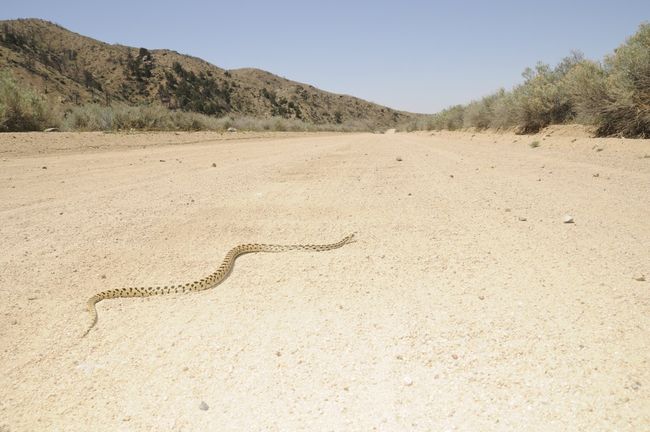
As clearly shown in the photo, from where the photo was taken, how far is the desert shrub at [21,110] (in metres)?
16.8

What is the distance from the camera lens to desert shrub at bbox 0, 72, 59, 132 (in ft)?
55.0

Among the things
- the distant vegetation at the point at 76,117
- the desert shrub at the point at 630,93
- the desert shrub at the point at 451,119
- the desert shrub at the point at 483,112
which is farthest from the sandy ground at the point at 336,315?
the desert shrub at the point at 451,119

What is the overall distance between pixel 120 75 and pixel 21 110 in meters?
44.0

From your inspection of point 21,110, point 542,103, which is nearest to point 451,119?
point 542,103

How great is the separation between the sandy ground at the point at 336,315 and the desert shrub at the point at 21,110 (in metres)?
12.0

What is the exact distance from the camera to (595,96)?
51.7 feet

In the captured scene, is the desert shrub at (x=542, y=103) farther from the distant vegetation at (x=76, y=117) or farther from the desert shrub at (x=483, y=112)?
the distant vegetation at (x=76, y=117)

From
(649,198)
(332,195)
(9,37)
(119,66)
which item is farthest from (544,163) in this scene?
(119,66)

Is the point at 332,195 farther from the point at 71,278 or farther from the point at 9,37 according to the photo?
the point at 9,37

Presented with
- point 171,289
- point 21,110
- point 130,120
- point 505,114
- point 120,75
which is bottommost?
point 171,289

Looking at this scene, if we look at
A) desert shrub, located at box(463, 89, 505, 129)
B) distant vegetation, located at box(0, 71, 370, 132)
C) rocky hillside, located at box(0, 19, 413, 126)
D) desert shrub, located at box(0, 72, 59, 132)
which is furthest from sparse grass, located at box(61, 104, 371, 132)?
rocky hillside, located at box(0, 19, 413, 126)

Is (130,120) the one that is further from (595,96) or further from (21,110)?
(595,96)

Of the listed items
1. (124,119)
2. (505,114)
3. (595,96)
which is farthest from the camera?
(505,114)

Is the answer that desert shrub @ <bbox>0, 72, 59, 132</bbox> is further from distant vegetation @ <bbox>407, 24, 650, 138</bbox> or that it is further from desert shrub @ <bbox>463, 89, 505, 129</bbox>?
desert shrub @ <bbox>463, 89, 505, 129</bbox>
